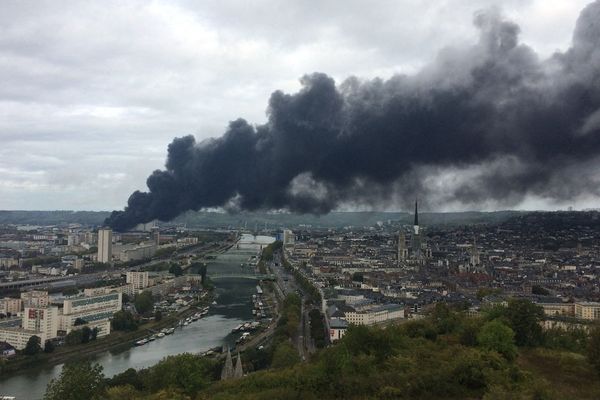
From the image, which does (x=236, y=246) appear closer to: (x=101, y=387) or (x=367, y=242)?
(x=367, y=242)

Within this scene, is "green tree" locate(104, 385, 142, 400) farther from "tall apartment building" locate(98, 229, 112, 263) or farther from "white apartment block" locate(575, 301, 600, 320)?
"tall apartment building" locate(98, 229, 112, 263)

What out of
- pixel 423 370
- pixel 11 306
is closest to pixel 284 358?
pixel 423 370

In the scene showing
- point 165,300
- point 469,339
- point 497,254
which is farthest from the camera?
point 497,254

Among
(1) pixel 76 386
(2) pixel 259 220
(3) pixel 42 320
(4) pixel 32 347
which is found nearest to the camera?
(1) pixel 76 386

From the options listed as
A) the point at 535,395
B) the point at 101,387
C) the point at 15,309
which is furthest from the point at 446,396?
the point at 15,309

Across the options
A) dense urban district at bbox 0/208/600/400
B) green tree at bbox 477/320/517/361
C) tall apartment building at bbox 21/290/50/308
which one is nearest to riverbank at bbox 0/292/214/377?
dense urban district at bbox 0/208/600/400

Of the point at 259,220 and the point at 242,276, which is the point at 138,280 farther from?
the point at 259,220

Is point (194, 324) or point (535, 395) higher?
point (535, 395)
